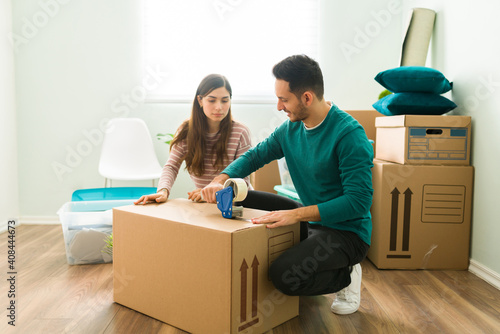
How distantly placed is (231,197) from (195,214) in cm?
16

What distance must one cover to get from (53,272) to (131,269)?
70cm

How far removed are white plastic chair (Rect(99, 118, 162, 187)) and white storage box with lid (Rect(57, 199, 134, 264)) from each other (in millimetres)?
822

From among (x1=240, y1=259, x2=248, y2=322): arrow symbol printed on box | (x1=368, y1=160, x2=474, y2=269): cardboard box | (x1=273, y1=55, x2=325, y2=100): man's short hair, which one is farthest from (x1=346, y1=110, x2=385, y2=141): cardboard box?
(x1=240, y1=259, x2=248, y2=322): arrow symbol printed on box

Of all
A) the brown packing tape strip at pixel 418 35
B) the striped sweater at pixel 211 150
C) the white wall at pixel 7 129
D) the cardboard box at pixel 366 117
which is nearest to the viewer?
the striped sweater at pixel 211 150

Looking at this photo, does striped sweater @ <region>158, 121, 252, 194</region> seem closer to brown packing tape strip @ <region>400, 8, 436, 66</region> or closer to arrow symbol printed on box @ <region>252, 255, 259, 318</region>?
arrow symbol printed on box @ <region>252, 255, 259, 318</region>

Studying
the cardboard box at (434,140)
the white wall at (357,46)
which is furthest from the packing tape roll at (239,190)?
the white wall at (357,46)

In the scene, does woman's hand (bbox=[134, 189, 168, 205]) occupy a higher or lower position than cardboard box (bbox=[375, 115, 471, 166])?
lower

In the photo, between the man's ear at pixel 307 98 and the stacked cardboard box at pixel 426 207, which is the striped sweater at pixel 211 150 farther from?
the stacked cardboard box at pixel 426 207

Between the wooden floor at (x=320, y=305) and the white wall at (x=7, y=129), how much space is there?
36.4 inches

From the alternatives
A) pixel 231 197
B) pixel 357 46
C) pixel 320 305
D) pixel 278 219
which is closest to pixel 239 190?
pixel 231 197

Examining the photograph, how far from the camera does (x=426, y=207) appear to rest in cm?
209

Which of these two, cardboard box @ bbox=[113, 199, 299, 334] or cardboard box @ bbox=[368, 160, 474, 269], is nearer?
cardboard box @ bbox=[113, 199, 299, 334]

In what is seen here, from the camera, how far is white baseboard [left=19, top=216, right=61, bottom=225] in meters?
3.09

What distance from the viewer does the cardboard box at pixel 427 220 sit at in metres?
2.09
